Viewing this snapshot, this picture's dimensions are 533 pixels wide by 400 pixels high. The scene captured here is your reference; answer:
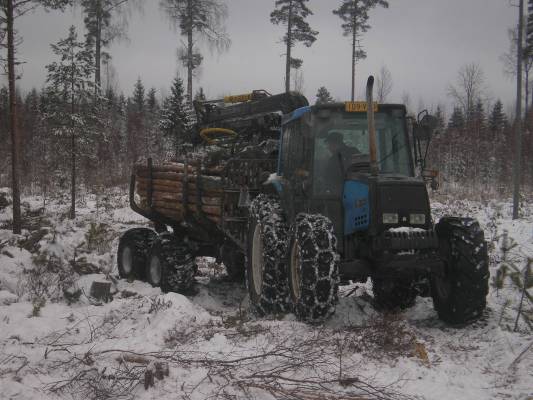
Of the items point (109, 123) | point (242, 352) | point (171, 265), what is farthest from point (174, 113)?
point (242, 352)

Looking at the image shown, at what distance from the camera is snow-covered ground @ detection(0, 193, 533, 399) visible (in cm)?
348

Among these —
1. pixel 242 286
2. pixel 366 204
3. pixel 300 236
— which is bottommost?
pixel 242 286

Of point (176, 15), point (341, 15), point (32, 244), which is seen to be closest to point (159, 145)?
point (176, 15)

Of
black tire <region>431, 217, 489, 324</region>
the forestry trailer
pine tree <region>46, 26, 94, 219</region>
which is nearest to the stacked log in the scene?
the forestry trailer

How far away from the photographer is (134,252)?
9.15 m

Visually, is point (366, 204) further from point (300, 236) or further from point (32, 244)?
point (32, 244)

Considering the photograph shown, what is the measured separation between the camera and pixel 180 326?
4.77 meters

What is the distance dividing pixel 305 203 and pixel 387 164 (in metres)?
1.03

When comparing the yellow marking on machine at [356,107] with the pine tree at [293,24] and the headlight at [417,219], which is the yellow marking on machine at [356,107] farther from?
the pine tree at [293,24]

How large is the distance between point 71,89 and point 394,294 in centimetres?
1481

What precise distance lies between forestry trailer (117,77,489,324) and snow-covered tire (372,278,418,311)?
1 cm

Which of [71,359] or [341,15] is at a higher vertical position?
[341,15]

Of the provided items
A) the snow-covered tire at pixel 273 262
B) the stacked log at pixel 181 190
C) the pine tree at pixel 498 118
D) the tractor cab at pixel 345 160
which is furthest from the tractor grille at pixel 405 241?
the pine tree at pixel 498 118

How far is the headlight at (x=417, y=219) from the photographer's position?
4926mm
